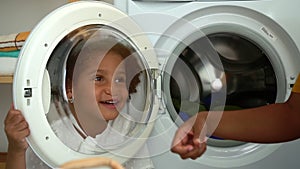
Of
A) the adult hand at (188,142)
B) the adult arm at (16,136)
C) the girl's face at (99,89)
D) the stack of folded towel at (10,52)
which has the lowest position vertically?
the adult hand at (188,142)

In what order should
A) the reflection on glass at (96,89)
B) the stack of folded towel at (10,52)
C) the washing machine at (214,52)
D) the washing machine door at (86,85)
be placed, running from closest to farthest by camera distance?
the washing machine door at (86,85) → the reflection on glass at (96,89) → the washing machine at (214,52) → the stack of folded towel at (10,52)

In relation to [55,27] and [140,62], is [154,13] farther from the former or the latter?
[55,27]

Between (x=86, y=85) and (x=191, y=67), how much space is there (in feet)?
1.13

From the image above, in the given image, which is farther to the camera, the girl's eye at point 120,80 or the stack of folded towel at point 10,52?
the stack of folded towel at point 10,52

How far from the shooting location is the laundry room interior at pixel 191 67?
1025mm

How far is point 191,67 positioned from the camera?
1218 millimetres

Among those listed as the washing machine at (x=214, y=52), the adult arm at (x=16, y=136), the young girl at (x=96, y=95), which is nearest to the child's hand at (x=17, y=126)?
the adult arm at (x=16, y=136)

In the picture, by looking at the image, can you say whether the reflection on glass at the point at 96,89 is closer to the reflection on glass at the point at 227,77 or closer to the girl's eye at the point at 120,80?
the girl's eye at the point at 120,80

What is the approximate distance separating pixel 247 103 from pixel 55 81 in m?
0.61

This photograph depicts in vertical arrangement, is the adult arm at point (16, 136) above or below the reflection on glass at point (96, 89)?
below

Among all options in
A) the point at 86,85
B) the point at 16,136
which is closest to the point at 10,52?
the point at 86,85

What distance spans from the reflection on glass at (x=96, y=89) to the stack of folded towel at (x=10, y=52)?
360 mm

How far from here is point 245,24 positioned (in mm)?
1147

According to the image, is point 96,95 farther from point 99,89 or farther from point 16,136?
point 16,136
